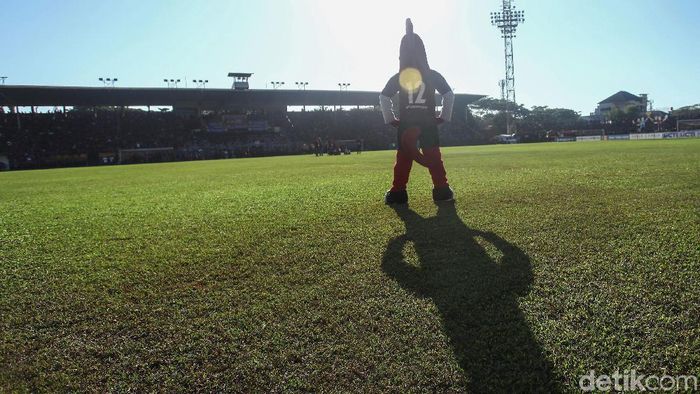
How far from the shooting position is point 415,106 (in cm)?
591

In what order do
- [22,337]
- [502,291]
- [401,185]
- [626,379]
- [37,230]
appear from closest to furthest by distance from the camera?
[626,379] → [22,337] → [502,291] → [37,230] → [401,185]

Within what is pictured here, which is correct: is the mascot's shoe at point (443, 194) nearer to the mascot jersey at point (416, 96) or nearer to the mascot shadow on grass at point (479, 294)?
the mascot jersey at point (416, 96)

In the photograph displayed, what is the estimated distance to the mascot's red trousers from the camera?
5.50m

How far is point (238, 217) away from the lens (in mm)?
4742

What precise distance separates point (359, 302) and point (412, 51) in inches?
177

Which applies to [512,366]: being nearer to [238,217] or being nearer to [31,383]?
[31,383]

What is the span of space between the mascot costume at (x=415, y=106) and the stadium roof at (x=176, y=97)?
52735 millimetres

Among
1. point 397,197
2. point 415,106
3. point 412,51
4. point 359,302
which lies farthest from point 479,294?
point 412,51

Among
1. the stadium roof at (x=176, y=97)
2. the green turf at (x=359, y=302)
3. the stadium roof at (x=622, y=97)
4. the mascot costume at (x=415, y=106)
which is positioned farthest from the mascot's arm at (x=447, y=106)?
the stadium roof at (x=622, y=97)

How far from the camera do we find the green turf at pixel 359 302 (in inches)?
68.4

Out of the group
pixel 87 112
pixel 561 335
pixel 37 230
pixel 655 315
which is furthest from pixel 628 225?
pixel 87 112

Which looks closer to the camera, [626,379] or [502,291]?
[626,379]

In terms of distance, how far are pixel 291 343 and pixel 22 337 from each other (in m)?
1.25
